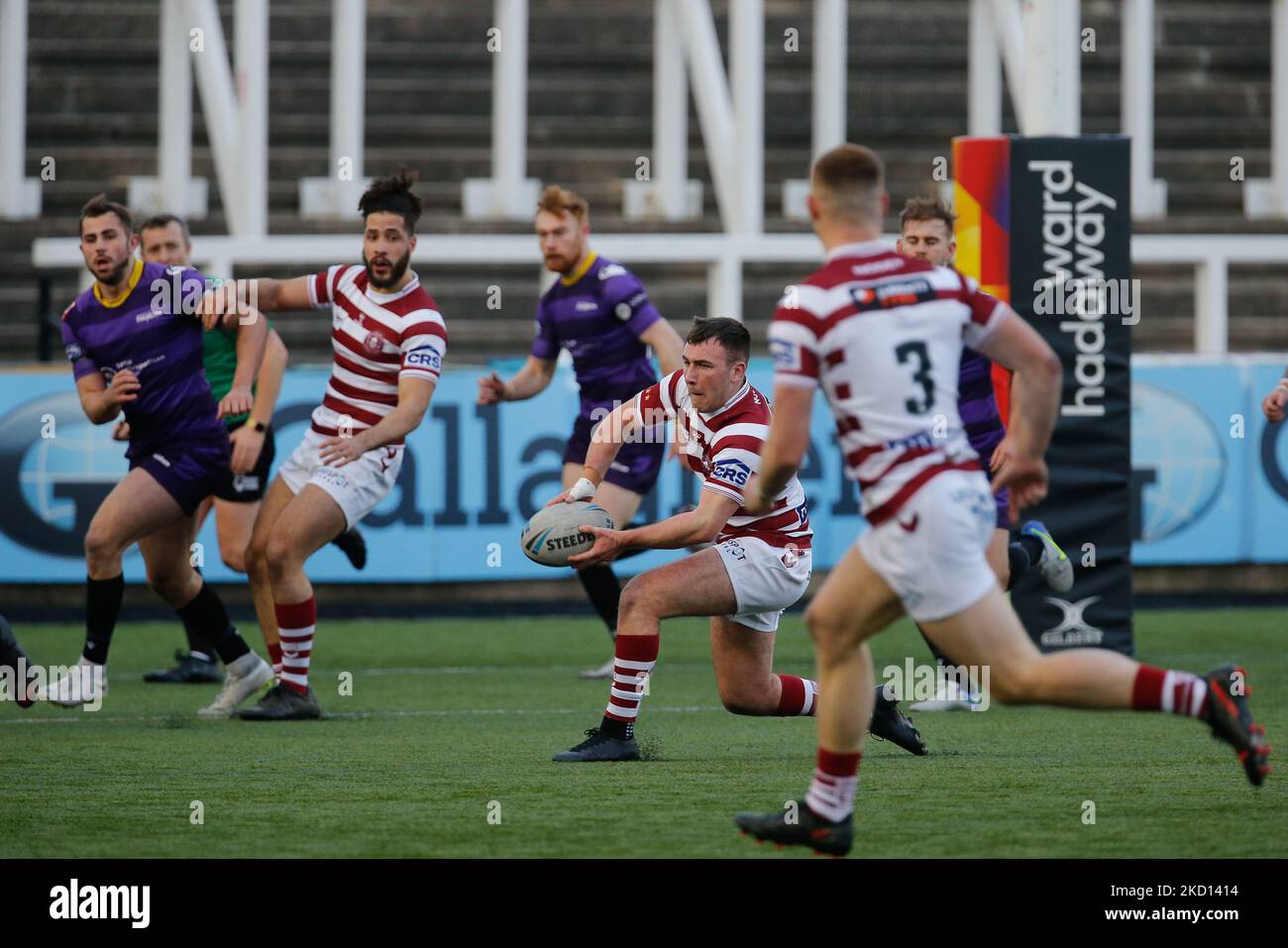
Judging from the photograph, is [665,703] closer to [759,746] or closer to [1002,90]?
[759,746]

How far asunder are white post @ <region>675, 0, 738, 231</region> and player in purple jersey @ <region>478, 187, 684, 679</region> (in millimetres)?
5742

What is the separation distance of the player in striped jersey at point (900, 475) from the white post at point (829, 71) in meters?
10.6

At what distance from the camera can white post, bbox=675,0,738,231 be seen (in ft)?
50.7

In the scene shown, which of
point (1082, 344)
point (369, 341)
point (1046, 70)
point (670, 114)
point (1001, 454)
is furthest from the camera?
point (670, 114)

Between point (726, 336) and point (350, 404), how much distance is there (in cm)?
229

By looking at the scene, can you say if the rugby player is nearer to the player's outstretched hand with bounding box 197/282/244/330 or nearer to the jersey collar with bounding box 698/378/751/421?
the player's outstretched hand with bounding box 197/282/244/330

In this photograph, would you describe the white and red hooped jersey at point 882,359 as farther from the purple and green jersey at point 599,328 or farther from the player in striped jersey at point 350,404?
the purple and green jersey at point 599,328

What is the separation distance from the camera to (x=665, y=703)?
909 cm

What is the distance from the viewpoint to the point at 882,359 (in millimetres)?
5016

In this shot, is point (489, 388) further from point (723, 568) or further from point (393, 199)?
point (723, 568)

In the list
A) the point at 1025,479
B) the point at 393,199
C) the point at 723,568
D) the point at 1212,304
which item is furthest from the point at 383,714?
the point at 1212,304

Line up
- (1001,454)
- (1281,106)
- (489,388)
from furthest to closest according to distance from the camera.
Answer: (1281,106) → (489,388) → (1001,454)
